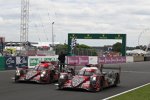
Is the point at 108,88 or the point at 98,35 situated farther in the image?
the point at 98,35

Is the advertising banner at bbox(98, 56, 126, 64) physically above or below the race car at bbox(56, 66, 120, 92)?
above

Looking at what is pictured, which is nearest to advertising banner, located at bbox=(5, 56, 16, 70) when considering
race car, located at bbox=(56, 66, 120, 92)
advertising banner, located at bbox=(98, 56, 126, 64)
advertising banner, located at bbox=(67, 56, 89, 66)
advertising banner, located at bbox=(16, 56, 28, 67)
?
advertising banner, located at bbox=(16, 56, 28, 67)

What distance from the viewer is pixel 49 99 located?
13906 millimetres

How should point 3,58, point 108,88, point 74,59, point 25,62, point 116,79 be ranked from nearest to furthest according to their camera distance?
point 108,88
point 116,79
point 3,58
point 25,62
point 74,59

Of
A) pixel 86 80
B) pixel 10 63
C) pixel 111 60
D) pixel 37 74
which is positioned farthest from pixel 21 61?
pixel 111 60

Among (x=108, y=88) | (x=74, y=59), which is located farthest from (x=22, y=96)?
(x=74, y=59)

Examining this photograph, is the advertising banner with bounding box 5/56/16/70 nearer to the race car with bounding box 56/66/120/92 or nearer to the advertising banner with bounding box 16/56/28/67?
the advertising banner with bounding box 16/56/28/67

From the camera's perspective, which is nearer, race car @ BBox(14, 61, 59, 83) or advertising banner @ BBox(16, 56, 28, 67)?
race car @ BBox(14, 61, 59, 83)

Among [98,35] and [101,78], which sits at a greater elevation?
[98,35]

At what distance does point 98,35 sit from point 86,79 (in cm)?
4740

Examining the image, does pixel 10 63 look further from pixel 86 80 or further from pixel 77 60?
pixel 86 80

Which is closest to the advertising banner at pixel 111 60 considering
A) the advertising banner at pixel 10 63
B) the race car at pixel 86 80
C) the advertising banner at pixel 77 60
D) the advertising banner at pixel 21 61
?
the advertising banner at pixel 77 60

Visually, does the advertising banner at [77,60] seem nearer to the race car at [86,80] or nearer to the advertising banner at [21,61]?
the advertising banner at [21,61]

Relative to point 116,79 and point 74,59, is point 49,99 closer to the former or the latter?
point 116,79
